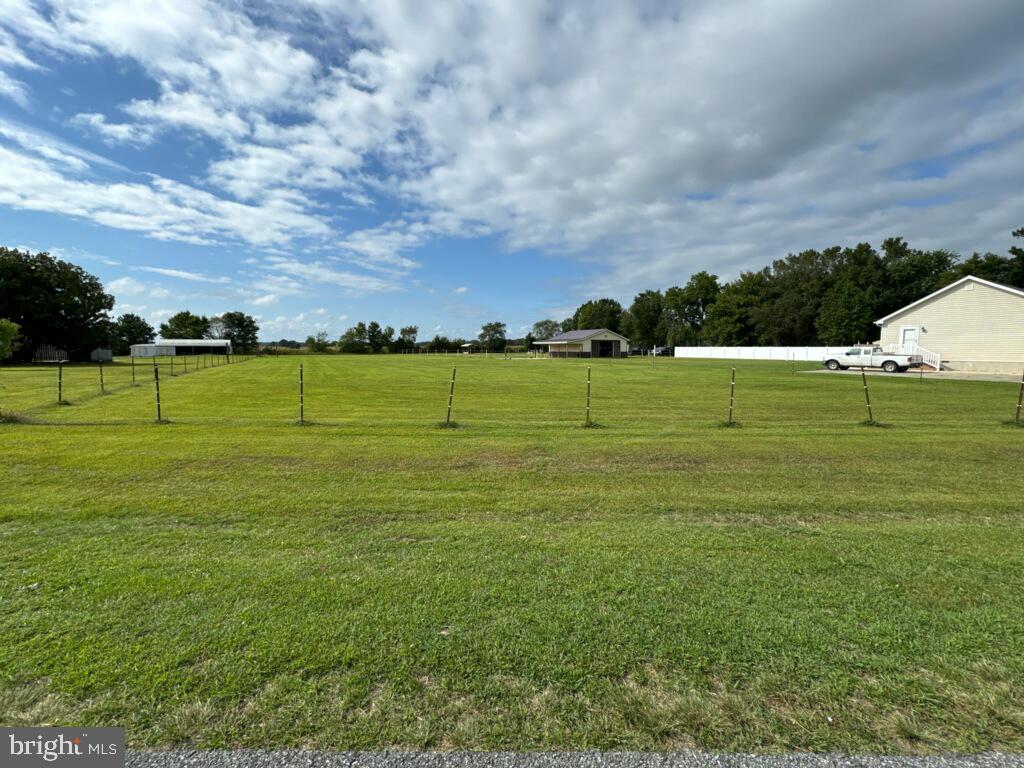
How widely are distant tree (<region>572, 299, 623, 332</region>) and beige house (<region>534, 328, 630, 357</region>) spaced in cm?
3219

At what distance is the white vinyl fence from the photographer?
5363cm

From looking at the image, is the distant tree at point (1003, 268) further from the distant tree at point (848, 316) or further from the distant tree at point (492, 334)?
the distant tree at point (492, 334)

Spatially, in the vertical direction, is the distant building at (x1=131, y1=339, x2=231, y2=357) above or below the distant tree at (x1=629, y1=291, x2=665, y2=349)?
below

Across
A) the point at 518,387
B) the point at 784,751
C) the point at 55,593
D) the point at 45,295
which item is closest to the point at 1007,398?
the point at 518,387

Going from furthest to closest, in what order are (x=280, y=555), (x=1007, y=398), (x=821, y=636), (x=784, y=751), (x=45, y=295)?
(x=45, y=295) → (x=1007, y=398) → (x=280, y=555) → (x=821, y=636) → (x=784, y=751)

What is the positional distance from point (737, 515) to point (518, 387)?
52.0ft

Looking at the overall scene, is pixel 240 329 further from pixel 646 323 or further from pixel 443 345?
pixel 646 323

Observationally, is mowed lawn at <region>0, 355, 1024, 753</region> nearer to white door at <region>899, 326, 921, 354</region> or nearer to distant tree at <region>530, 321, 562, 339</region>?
white door at <region>899, 326, 921, 354</region>

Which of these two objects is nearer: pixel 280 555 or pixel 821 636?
pixel 821 636

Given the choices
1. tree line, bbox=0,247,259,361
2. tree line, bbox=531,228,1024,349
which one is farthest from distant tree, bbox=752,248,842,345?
tree line, bbox=0,247,259,361

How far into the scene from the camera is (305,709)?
2.20m

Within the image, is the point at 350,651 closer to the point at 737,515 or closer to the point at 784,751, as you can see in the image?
the point at 784,751

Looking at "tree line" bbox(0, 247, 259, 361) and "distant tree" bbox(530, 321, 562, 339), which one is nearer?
"tree line" bbox(0, 247, 259, 361)

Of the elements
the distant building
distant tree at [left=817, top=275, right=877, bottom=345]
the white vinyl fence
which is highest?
distant tree at [left=817, top=275, right=877, bottom=345]
